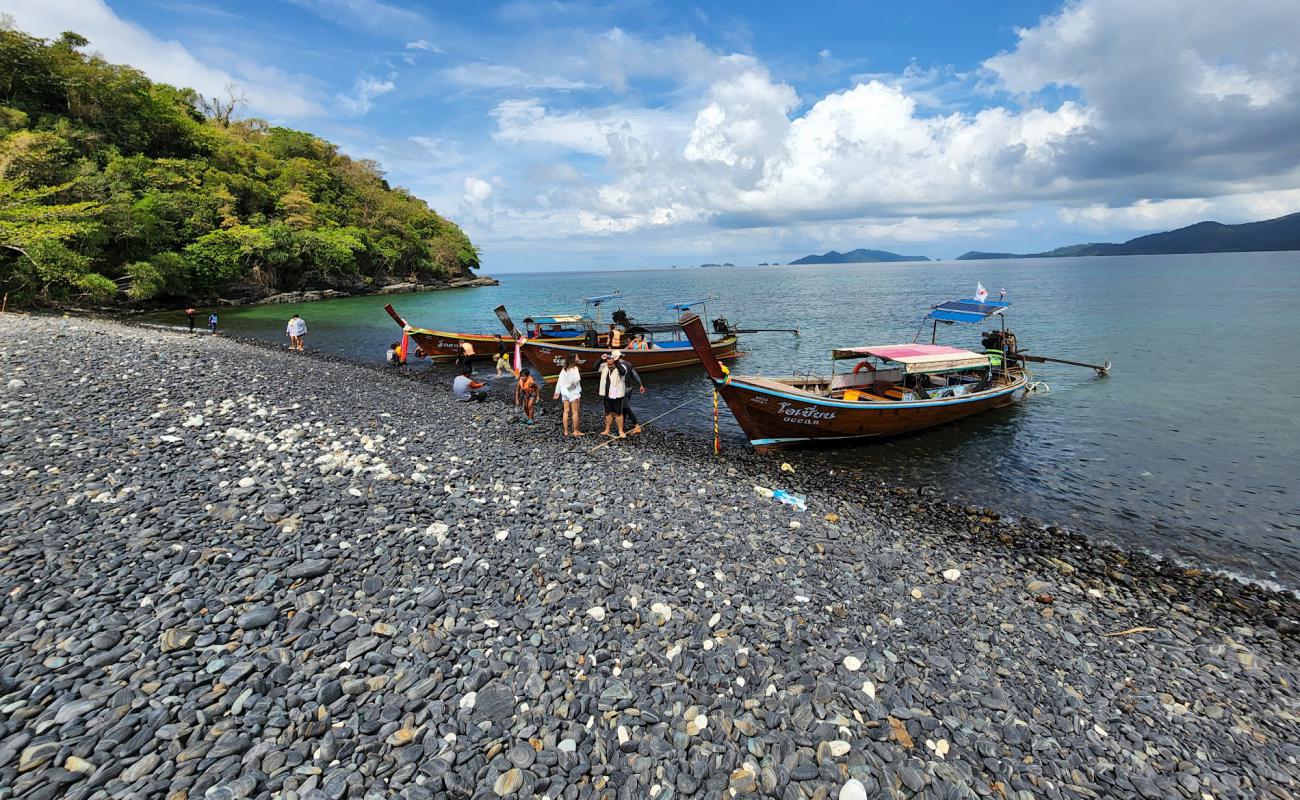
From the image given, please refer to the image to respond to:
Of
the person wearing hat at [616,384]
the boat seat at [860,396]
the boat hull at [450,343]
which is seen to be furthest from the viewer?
the boat hull at [450,343]

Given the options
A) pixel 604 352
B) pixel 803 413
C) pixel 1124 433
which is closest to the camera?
pixel 803 413

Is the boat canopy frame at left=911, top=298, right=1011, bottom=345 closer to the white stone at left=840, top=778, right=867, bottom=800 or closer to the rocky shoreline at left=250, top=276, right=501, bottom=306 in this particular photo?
the white stone at left=840, top=778, right=867, bottom=800

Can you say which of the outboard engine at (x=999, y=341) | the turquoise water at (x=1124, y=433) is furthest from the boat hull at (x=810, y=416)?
the outboard engine at (x=999, y=341)

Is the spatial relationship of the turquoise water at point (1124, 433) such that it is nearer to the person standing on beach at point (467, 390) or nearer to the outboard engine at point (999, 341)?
the outboard engine at point (999, 341)

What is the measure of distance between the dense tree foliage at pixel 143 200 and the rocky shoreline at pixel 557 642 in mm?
42268

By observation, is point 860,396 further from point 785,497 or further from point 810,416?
point 785,497

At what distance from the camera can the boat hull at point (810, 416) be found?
48.0 feet

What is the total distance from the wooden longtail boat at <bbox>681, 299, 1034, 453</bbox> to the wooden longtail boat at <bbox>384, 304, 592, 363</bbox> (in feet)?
46.2

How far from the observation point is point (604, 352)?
23812 millimetres

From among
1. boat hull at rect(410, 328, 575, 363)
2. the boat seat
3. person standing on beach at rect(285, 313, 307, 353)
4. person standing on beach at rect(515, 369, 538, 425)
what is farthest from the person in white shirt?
person standing on beach at rect(285, 313, 307, 353)

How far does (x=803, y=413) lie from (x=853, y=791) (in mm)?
11374

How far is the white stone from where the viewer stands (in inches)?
166

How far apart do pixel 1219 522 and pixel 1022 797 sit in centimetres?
1192

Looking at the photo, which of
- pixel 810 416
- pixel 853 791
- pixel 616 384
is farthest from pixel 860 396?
pixel 853 791
